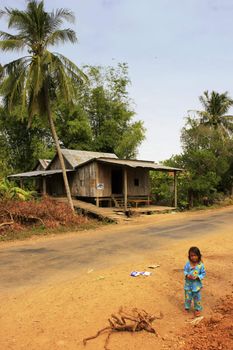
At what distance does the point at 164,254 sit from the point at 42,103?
1299cm

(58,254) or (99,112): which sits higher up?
(99,112)

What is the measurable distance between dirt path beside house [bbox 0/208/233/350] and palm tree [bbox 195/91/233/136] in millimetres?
29513

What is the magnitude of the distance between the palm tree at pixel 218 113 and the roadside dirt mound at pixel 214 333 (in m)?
32.8

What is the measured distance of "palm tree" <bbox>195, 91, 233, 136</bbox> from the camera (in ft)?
118

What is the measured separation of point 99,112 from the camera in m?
41.3

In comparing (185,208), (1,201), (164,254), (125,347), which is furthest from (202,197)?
(125,347)

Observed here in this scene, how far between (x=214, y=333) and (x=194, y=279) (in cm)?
95

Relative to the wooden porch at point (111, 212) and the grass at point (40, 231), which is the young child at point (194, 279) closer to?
the grass at point (40, 231)

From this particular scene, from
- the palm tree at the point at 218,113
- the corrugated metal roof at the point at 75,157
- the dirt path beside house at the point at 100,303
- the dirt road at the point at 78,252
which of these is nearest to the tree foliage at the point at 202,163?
the palm tree at the point at 218,113

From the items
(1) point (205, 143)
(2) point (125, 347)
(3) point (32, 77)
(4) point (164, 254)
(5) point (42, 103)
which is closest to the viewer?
(2) point (125, 347)

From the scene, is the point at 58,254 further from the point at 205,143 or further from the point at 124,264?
the point at 205,143

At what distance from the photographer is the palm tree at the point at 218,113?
36.1 metres

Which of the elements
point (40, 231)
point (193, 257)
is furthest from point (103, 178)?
point (193, 257)

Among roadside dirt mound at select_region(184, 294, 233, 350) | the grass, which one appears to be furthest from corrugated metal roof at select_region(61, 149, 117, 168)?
roadside dirt mound at select_region(184, 294, 233, 350)
